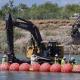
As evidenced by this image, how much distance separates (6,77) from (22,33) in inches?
4082

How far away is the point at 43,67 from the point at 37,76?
546 centimetres

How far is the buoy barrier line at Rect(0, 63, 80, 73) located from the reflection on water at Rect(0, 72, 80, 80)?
1221mm

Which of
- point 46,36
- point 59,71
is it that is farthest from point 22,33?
point 59,71

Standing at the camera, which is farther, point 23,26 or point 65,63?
point 23,26

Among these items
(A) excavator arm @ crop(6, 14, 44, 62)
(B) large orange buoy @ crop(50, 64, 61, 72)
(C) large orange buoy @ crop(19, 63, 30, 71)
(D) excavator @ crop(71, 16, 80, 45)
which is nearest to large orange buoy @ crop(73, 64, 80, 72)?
(B) large orange buoy @ crop(50, 64, 61, 72)

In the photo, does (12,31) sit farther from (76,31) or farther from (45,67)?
(76,31)

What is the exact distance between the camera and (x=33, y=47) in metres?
73.0

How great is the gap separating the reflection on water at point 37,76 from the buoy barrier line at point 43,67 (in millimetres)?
1221

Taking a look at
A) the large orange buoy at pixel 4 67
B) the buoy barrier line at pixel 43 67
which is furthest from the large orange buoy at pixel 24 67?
the large orange buoy at pixel 4 67

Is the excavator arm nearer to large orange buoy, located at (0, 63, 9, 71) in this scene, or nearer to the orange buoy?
large orange buoy, located at (0, 63, 9, 71)

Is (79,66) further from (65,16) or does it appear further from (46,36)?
(65,16)

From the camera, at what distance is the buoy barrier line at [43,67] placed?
2499 inches

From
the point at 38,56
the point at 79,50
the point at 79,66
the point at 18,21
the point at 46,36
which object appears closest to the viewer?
the point at 79,66

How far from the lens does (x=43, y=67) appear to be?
64.2 metres
